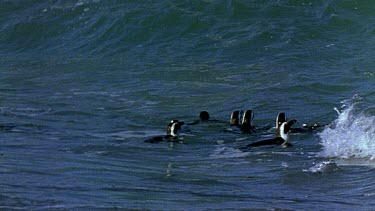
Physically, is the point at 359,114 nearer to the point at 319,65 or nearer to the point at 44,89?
the point at 319,65

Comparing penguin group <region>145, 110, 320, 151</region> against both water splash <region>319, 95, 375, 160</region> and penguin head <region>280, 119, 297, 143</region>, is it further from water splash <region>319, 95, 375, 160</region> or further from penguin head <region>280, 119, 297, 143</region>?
water splash <region>319, 95, 375, 160</region>

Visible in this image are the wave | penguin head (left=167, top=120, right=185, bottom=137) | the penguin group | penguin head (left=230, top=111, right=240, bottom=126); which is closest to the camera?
the penguin group

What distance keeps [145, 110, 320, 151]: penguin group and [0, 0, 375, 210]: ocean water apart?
0.16m

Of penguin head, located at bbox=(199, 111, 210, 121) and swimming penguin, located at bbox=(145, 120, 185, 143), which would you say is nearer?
swimming penguin, located at bbox=(145, 120, 185, 143)

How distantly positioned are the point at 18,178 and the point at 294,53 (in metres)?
12.4

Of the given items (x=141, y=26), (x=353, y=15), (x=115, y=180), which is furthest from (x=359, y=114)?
(x=141, y=26)

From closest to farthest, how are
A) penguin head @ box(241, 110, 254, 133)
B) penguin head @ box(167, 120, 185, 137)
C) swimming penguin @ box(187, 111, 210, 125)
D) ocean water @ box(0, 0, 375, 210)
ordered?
1. ocean water @ box(0, 0, 375, 210)
2. penguin head @ box(167, 120, 185, 137)
3. penguin head @ box(241, 110, 254, 133)
4. swimming penguin @ box(187, 111, 210, 125)

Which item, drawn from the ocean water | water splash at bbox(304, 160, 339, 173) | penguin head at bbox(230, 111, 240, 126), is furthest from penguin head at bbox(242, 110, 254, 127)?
water splash at bbox(304, 160, 339, 173)

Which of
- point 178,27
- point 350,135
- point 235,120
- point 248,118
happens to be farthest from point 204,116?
point 178,27

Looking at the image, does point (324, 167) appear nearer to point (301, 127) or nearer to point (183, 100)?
point (301, 127)

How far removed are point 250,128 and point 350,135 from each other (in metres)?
1.84

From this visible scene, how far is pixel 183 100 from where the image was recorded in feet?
59.0

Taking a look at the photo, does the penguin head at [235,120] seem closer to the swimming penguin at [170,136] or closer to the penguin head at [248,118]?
the penguin head at [248,118]

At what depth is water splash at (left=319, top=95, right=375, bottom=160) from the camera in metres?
12.1
